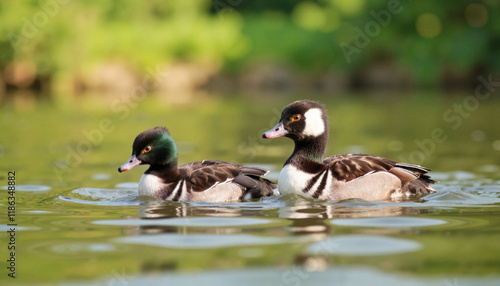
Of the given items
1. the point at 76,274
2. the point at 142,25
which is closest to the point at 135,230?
the point at 76,274

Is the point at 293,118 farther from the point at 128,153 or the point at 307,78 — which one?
the point at 307,78

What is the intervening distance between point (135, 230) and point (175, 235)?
0.43 meters

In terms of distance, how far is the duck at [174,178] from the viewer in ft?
27.1

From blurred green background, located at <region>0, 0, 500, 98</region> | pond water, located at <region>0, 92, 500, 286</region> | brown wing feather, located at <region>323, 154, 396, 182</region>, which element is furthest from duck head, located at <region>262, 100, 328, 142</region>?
blurred green background, located at <region>0, 0, 500, 98</region>

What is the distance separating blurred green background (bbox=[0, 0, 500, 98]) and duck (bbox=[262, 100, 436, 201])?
29326 millimetres

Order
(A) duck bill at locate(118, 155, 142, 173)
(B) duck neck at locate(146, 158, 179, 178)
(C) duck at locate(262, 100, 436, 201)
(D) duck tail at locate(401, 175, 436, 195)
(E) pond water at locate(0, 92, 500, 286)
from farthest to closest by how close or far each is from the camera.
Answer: (D) duck tail at locate(401, 175, 436, 195)
(B) duck neck at locate(146, 158, 179, 178)
(A) duck bill at locate(118, 155, 142, 173)
(C) duck at locate(262, 100, 436, 201)
(E) pond water at locate(0, 92, 500, 286)

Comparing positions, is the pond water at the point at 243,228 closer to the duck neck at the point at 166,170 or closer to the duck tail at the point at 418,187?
the duck tail at the point at 418,187

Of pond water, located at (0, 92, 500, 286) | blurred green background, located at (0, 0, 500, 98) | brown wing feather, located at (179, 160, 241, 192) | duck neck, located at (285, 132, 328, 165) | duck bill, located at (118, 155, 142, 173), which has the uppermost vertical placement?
blurred green background, located at (0, 0, 500, 98)

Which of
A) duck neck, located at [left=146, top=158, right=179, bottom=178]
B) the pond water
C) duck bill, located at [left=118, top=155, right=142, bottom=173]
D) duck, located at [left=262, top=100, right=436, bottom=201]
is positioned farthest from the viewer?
duck neck, located at [left=146, top=158, right=179, bottom=178]

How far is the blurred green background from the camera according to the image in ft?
124

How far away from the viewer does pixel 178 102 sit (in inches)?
1161

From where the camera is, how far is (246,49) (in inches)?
1702

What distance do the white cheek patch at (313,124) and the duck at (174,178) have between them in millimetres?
775

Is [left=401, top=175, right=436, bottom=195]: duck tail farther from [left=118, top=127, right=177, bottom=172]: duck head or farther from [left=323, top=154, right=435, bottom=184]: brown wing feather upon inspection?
[left=118, top=127, right=177, bottom=172]: duck head
